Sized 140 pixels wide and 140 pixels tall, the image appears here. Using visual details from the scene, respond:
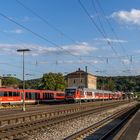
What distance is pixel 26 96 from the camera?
67.5 m

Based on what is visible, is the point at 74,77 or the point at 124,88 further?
the point at 124,88

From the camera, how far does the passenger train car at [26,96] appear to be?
59006 mm

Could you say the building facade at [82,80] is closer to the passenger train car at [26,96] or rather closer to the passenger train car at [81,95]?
the passenger train car at [81,95]

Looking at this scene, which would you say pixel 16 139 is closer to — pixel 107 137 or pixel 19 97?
pixel 107 137

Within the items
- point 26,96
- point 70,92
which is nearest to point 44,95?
point 70,92

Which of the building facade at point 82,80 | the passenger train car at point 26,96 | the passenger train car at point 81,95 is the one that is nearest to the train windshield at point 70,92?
the passenger train car at point 81,95

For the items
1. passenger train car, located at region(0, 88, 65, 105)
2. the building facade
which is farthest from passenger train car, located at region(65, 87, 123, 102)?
the building facade

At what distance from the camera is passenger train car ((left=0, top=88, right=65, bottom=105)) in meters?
59.0

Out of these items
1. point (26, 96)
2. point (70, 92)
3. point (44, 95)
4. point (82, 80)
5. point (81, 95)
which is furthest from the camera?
point (82, 80)

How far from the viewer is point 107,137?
19484 mm

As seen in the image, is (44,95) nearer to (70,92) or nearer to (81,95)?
(70,92)

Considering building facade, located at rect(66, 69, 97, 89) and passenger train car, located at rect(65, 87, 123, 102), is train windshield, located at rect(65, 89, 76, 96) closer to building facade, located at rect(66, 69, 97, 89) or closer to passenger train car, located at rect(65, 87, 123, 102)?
passenger train car, located at rect(65, 87, 123, 102)

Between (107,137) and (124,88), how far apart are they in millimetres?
175195

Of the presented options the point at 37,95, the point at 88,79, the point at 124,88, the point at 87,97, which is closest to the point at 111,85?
the point at 124,88
